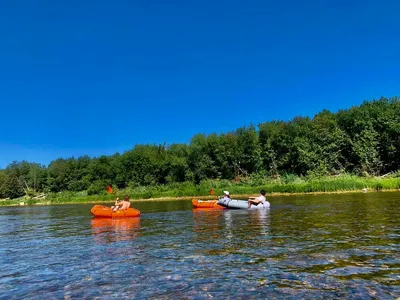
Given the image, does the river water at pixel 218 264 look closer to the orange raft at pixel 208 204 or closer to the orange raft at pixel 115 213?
the orange raft at pixel 115 213

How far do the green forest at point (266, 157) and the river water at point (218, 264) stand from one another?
4376cm

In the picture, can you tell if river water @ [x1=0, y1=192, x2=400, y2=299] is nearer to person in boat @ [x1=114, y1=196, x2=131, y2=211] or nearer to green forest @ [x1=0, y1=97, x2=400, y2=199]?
person in boat @ [x1=114, y1=196, x2=131, y2=211]

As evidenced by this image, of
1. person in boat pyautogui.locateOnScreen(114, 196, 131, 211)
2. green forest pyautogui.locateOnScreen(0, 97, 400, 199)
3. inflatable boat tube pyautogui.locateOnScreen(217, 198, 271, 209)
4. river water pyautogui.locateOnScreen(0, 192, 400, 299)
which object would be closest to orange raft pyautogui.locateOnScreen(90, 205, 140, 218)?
person in boat pyautogui.locateOnScreen(114, 196, 131, 211)

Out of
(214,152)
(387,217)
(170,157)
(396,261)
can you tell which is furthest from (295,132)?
(396,261)

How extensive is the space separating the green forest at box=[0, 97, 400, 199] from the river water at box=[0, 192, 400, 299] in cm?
4376

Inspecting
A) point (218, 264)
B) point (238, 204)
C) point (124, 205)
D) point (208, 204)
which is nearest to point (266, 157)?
point (208, 204)

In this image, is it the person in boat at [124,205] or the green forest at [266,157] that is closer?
the person in boat at [124,205]

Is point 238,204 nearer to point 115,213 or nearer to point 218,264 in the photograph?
point 115,213

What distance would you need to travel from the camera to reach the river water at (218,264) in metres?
7.74

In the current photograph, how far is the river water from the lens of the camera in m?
7.74

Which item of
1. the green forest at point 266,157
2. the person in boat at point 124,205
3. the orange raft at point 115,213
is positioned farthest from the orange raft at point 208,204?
the green forest at point 266,157

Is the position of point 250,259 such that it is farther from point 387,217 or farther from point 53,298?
point 387,217

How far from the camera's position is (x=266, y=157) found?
233ft

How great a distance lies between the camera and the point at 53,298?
25.6 feet
